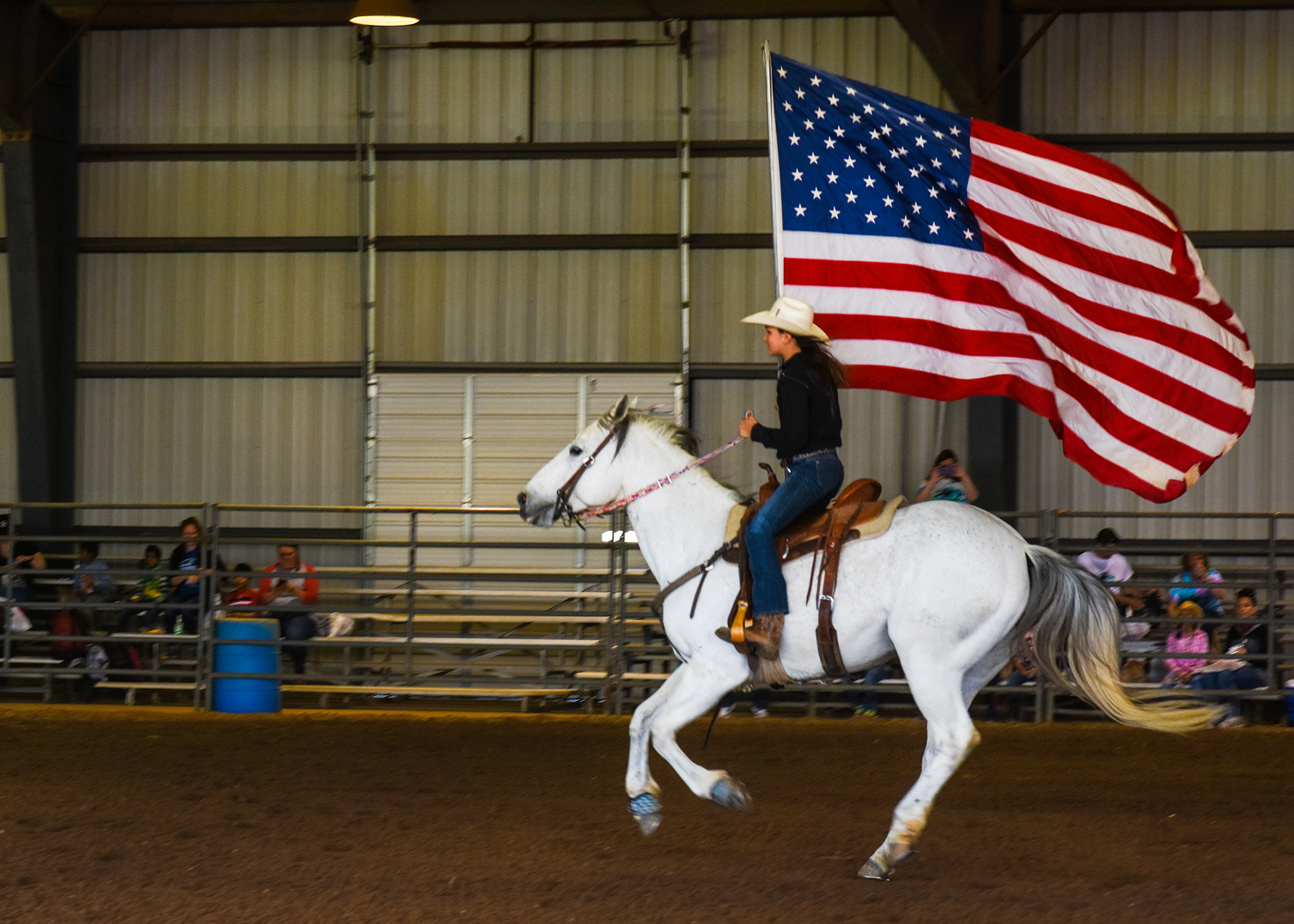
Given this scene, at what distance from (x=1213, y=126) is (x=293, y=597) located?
362 inches

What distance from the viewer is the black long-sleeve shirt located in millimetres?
5637

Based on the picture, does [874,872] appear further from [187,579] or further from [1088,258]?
[187,579]

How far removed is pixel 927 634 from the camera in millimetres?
5453

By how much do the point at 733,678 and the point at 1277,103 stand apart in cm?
1006

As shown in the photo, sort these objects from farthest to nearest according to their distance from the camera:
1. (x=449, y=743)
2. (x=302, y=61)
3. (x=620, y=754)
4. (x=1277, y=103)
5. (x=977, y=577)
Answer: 1. (x=302, y=61)
2. (x=1277, y=103)
3. (x=449, y=743)
4. (x=620, y=754)
5. (x=977, y=577)

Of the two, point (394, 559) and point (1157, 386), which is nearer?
point (1157, 386)

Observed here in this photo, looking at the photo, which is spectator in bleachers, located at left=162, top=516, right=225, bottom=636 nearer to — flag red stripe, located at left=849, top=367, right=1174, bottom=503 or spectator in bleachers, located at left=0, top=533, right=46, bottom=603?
spectator in bleachers, located at left=0, top=533, right=46, bottom=603

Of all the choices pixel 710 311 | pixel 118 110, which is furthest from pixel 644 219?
pixel 118 110

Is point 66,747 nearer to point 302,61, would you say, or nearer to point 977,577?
point 977,577

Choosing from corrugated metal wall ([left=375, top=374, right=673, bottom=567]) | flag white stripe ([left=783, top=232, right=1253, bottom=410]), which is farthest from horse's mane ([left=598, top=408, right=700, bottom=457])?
corrugated metal wall ([left=375, top=374, right=673, bottom=567])

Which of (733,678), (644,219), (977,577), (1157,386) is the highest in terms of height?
(644,219)

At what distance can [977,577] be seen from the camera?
216 inches

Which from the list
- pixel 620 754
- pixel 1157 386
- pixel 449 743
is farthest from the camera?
pixel 449 743

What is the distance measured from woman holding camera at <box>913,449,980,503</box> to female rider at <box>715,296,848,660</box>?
4368mm
